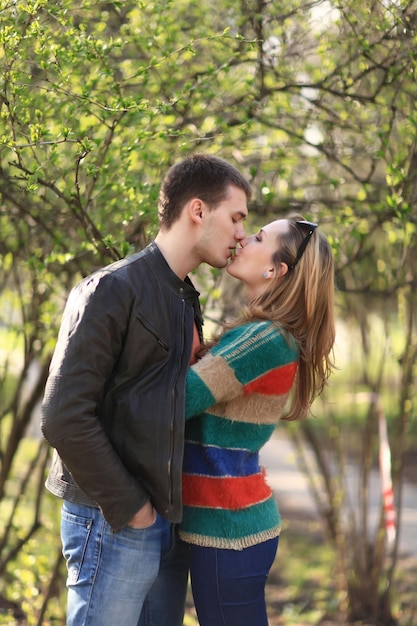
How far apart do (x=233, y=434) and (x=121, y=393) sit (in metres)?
0.38

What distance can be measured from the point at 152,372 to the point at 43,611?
212cm

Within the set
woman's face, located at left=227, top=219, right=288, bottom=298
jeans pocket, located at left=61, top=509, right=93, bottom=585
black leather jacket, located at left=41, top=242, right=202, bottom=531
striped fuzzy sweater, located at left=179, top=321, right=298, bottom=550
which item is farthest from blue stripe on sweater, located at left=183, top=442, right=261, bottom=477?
woman's face, located at left=227, top=219, right=288, bottom=298

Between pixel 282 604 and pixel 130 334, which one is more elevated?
pixel 130 334

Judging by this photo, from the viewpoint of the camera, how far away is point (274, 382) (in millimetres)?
2605

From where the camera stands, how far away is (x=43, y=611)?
13.3 feet

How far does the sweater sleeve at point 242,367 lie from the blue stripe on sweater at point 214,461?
16 cm

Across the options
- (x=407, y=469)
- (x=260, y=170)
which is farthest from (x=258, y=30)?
(x=407, y=469)

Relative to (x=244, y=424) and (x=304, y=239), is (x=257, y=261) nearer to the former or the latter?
(x=304, y=239)

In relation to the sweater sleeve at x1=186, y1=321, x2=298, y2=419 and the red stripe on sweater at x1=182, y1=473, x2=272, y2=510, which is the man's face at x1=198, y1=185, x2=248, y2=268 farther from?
the red stripe on sweater at x1=182, y1=473, x2=272, y2=510

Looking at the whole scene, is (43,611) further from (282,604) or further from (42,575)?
(282,604)

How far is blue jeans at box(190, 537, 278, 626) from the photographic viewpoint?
2.53 metres

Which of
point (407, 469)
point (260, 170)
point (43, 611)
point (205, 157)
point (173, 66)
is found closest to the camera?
point (205, 157)

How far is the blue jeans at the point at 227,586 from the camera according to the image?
8.30ft

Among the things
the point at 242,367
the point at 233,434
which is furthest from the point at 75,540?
the point at 242,367
